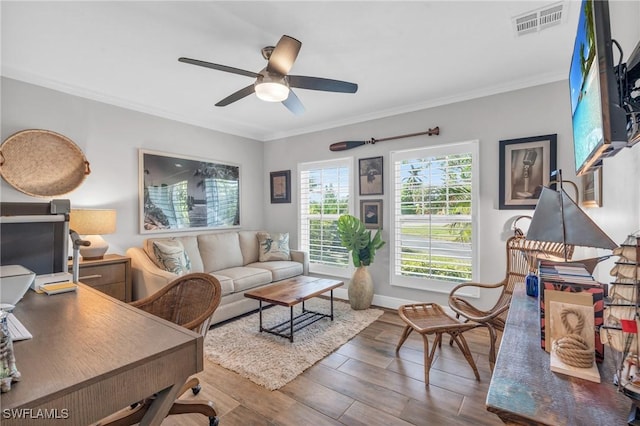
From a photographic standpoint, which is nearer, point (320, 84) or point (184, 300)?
point (184, 300)

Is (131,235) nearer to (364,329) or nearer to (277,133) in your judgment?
(277,133)

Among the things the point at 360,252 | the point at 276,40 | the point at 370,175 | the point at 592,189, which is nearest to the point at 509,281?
the point at 592,189

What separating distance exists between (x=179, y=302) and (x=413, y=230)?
2.82m

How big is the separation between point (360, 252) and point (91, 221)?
291 centimetres

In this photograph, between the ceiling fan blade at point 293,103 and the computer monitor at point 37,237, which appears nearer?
the computer monitor at point 37,237

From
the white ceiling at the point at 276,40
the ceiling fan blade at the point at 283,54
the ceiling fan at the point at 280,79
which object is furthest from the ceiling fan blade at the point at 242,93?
the ceiling fan blade at the point at 283,54

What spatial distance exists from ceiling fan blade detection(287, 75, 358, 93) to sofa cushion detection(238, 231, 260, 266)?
2708 millimetres

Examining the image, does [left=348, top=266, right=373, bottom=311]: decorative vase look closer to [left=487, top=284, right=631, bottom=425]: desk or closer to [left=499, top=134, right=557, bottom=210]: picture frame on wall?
[left=499, top=134, right=557, bottom=210]: picture frame on wall

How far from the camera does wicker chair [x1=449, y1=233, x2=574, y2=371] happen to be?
2283 millimetres

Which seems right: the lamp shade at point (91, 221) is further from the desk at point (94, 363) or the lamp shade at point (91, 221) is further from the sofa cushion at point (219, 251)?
the desk at point (94, 363)

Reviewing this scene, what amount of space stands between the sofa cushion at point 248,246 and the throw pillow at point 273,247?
0.09 m

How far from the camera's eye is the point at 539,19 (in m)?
2.04

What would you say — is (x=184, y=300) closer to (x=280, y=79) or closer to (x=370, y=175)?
(x=280, y=79)

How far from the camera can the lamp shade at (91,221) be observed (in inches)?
109
